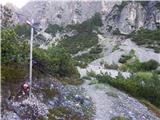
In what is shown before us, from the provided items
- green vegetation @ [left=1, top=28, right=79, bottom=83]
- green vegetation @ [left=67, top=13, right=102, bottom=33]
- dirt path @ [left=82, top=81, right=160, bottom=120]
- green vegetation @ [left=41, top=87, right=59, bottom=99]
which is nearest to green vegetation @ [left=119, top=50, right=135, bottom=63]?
green vegetation @ [left=1, top=28, right=79, bottom=83]

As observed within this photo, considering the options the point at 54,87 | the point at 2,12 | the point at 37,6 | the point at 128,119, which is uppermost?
the point at 37,6

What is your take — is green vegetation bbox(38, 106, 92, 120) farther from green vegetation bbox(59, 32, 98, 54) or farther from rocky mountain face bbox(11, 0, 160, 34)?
rocky mountain face bbox(11, 0, 160, 34)

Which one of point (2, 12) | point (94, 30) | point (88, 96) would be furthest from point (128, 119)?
point (94, 30)

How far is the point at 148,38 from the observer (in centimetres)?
10988

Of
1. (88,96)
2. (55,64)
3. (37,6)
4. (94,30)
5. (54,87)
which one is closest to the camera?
(54,87)

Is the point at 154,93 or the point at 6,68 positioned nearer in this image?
the point at 6,68

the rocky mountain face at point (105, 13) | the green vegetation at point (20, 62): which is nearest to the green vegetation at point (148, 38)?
the rocky mountain face at point (105, 13)

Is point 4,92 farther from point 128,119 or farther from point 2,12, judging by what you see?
point 2,12

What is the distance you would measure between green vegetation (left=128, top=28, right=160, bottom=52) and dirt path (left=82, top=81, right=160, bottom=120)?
66525 mm

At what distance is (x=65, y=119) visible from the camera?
18.8m

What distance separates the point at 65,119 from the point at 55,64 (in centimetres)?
919

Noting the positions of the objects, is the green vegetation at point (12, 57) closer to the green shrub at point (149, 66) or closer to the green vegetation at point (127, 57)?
the green shrub at point (149, 66)

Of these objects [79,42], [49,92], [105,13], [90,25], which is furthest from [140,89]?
[105,13]

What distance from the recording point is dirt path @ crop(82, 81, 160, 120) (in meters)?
21.9
